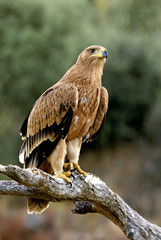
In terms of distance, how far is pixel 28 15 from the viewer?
1026 inches

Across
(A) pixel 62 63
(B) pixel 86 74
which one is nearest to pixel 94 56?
(B) pixel 86 74

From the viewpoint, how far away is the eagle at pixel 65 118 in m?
6.04

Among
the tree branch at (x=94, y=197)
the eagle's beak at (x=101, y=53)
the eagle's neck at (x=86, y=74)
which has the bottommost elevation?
the tree branch at (x=94, y=197)

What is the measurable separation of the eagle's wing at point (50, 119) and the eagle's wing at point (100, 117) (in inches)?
24.7

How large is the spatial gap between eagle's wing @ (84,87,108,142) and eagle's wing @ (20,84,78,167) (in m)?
0.63

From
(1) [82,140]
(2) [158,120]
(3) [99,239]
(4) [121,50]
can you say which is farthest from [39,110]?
(4) [121,50]

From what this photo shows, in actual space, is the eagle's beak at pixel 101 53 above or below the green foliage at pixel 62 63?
below

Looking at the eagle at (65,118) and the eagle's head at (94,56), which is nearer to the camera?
the eagle at (65,118)

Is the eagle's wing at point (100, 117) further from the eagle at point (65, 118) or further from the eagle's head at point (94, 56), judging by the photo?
the eagle's head at point (94, 56)

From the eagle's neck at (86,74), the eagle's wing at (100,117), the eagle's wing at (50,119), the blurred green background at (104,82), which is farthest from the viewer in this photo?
the blurred green background at (104,82)

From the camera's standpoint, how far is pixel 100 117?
261 inches

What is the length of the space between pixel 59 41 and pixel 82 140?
1971 cm

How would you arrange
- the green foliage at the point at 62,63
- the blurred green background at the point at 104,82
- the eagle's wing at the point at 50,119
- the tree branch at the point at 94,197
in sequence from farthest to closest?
the green foliage at the point at 62,63 < the blurred green background at the point at 104,82 < the eagle's wing at the point at 50,119 < the tree branch at the point at 94,197

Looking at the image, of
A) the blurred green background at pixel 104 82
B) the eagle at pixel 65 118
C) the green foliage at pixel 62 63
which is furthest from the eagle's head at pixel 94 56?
the green foliage at pixel 62 63
